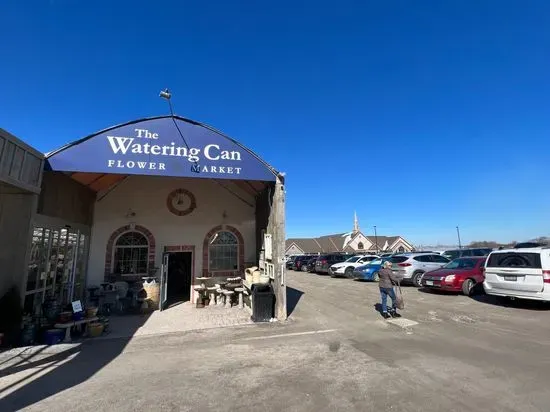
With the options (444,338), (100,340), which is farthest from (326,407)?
(100,340)

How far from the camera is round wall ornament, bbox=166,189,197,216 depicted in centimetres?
1298

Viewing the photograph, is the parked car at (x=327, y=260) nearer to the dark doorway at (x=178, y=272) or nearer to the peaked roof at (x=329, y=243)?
the dark doorway at (x=178, y=272)

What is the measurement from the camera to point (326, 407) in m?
3.85

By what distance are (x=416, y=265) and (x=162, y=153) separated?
1357cm

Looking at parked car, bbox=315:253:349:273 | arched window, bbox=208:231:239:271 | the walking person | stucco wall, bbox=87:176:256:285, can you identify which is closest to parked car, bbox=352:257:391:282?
parked car, bbox=315:253:349:273

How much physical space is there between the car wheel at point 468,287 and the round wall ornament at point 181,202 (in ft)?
36.6

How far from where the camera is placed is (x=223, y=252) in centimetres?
1323

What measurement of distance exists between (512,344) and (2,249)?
1075 centimetres

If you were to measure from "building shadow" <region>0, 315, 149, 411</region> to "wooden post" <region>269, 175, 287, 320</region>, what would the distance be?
403cm

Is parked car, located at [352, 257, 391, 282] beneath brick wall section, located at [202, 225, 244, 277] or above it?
beneath

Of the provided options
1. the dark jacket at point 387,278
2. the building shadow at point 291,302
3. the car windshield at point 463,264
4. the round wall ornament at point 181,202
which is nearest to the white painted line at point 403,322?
the dark jacket at point 387,278

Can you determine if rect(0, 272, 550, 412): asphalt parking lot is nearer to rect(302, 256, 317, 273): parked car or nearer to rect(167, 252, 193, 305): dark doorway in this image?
Result: rect(167, 252, 193, 305): dark doorway

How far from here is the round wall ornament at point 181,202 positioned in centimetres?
1298

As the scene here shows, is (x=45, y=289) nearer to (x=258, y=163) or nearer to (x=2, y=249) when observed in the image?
(x=2, y=249)
